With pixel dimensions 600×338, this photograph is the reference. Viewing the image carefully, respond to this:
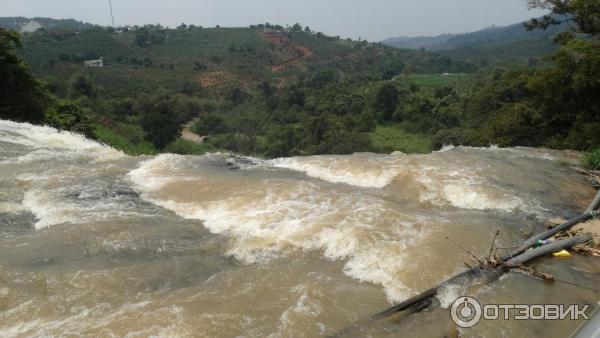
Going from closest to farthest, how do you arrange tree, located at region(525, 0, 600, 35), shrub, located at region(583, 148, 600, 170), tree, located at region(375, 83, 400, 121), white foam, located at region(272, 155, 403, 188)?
white foam, located at region(272, 155, 403, 188)
shrub, located at region(583, 148, 600, 170)
tree, located at region(525, 0, 600, 35)
tree, located at region(375, 83, 400, 121)

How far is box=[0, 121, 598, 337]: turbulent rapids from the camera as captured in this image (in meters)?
4.76

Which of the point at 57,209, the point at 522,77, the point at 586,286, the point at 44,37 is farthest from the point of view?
the point at 44,37

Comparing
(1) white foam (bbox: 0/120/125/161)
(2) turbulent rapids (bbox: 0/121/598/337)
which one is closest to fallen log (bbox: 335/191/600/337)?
(2) turbulent rapids (bbox: 0/121/598/337)

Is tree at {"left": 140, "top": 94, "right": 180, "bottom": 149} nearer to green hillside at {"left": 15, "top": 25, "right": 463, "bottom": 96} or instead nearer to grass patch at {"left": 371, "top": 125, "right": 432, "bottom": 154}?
grass patch at {"left": 371, "top": 125, "right": 432, "bottom": 154}

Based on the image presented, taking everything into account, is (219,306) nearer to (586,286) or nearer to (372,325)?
(372,325)

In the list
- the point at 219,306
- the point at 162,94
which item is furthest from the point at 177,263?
the point at 162,94

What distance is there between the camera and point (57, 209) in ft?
25.1

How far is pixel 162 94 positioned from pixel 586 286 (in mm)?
31272

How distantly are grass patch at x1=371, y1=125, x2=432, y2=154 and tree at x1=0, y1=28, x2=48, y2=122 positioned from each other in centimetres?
1969

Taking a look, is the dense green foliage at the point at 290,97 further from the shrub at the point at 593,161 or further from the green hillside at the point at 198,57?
the green hillside at the point at 198,57

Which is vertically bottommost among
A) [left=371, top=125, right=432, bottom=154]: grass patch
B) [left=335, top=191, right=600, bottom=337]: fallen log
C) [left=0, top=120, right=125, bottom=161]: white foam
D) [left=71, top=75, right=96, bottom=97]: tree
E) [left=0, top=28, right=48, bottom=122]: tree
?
[left=371, top=125, right=432, bottom=154]: grass patch

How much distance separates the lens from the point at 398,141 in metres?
32.8

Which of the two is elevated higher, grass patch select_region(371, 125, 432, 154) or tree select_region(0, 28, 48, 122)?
tree select_region(0, 28, 48, 122)

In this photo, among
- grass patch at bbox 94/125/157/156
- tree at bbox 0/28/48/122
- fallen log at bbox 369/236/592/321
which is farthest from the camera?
grass patch at bbox 94/125/157/156
